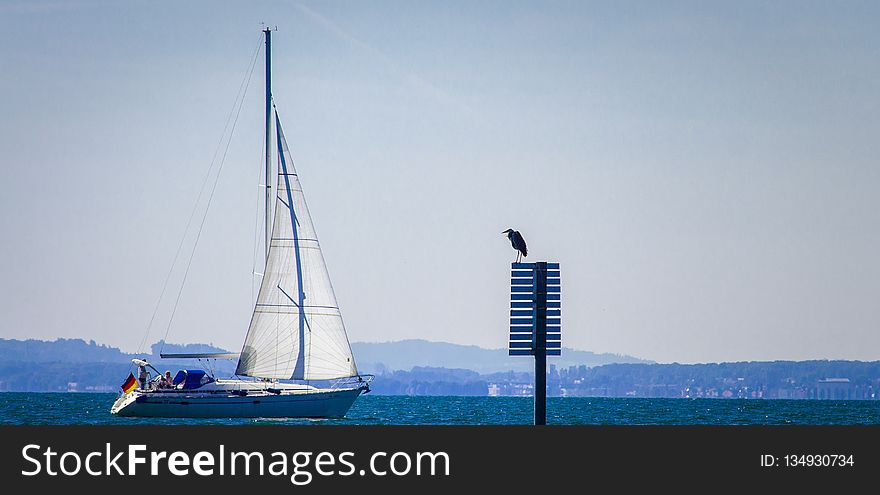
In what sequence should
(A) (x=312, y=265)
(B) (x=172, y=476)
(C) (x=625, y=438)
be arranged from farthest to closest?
(A) (x=312, y=265), (C) (x=625, y=438), (B) (x=172, y=476)

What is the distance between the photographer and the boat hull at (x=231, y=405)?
73875mm

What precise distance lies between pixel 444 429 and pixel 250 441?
4.20m

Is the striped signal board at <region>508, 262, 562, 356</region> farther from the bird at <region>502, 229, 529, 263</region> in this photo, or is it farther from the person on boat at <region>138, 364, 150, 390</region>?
the person on boat at <region>138, 364, 150, 390</region>

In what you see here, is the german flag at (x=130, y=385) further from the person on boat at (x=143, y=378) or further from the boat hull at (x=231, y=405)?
the boat hull at (x=231, y=405)

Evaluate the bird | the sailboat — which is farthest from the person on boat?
the bird

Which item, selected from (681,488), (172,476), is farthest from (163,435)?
(681,488)

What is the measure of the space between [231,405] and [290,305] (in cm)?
576

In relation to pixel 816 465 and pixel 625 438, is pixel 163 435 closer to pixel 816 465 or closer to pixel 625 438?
pixel 625 438

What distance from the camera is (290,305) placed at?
7388cm

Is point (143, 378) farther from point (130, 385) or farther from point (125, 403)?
point (125, 403)

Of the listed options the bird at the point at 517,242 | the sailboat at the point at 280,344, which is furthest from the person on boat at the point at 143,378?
the bird at the point at 517,242

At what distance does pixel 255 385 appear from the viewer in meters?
74.8

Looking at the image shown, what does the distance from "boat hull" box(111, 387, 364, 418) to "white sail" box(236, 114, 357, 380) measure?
117 centimetres

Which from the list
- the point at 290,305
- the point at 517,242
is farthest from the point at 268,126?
the point at 517,242
